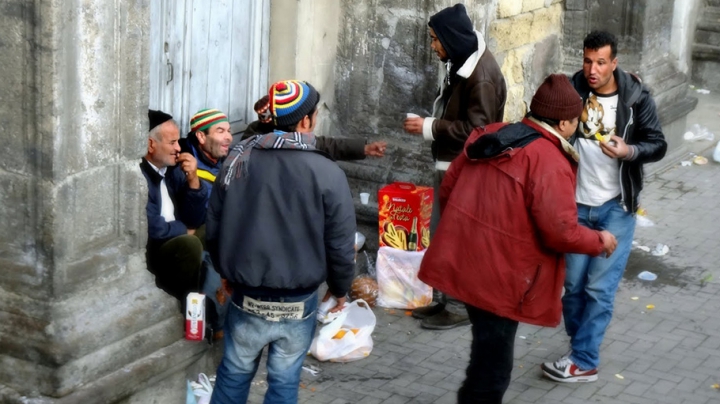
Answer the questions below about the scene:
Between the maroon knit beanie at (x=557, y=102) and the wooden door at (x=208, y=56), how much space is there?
2.14 m

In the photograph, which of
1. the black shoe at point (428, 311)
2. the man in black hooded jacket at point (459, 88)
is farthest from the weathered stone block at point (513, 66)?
the black shoe at point (428, 311)

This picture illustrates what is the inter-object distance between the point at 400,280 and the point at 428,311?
0.26 metres

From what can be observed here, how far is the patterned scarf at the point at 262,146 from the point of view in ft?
14.5

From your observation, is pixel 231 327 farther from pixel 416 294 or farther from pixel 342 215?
pixel 416 294

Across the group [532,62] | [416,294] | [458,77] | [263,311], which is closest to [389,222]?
[416,294]

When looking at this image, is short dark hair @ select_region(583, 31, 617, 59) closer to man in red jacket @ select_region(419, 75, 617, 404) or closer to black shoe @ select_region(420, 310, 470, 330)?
man in red jacket @ select_region(419, 75, 617, 404)

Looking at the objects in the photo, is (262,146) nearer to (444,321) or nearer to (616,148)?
(616,148)

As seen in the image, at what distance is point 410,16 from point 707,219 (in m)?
2.87

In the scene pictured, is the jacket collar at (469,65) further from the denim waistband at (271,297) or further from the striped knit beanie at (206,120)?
the denim waistband at (271,297)

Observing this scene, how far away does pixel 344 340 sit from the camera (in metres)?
5.96

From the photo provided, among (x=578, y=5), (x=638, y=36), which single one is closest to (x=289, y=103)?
(x=578, y=5)

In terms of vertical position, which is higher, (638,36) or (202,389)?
(638,36)

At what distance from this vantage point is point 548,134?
15.8 ft

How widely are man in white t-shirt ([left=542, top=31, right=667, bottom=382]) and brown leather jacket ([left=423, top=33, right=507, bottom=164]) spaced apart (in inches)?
23.4
